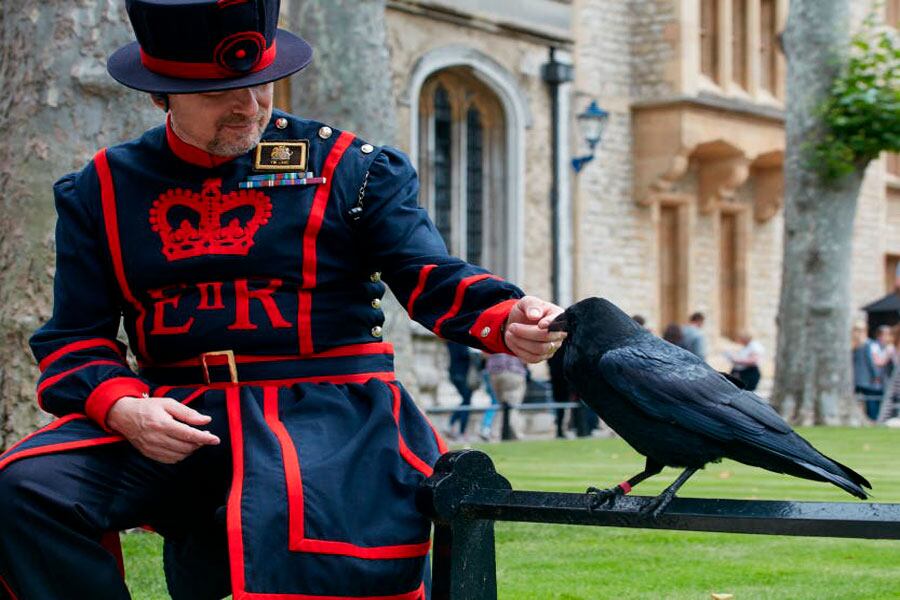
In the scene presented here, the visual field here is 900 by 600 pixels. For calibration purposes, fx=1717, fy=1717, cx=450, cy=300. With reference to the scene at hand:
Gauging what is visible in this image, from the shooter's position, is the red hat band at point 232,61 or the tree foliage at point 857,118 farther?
the tree foliage at point 857,118

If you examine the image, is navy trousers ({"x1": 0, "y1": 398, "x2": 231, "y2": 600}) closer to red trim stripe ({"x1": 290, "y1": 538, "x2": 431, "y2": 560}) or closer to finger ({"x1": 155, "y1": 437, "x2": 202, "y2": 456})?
finger ({"x1": 155, "y1": 437, "x2": 202, "y2": 456})

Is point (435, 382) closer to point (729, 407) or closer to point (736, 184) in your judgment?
point (736, 184)

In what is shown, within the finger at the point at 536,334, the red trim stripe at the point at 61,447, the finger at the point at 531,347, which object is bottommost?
the red trim stripe at the point at 61,447

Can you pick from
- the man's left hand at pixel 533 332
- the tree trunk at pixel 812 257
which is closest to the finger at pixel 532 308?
the man's left hand at pixel 533 332

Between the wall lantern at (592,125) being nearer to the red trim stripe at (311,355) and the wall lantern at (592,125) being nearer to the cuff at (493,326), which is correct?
the red trim stripe at (311,355)

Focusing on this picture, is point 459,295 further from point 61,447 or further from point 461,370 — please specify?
point 461,370

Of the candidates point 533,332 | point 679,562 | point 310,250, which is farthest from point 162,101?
point 679,562

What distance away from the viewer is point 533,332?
352 centimetres

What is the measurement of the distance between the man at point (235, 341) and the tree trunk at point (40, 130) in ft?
10.1

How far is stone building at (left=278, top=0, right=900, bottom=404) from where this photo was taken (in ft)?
75.5

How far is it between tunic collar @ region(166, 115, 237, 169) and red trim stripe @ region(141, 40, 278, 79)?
0.62 feet

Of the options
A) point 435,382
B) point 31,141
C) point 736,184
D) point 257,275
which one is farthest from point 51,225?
point 736,184

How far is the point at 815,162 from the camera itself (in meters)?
21.0

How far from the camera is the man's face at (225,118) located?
379cm
